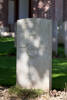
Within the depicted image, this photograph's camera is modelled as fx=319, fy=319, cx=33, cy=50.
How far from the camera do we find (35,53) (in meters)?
6.19

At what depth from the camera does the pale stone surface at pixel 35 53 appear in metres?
6.14

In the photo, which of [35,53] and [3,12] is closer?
[35,53]

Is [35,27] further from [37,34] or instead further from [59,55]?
[59,55]

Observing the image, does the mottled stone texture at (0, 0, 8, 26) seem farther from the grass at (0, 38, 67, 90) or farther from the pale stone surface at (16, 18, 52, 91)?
the pale stone surface at (16, 18, 52, 91)

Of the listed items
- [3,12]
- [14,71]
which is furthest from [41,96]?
[3,12]

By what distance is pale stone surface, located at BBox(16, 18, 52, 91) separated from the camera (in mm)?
6136

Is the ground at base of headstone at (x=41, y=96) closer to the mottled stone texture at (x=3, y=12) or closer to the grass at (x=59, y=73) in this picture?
the grass at (x=59, y=73)

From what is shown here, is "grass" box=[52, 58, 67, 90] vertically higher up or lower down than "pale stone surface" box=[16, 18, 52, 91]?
lower down

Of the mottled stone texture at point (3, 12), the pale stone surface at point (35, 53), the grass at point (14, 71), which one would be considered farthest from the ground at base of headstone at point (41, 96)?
the mottled stone texture at point (3, 12)

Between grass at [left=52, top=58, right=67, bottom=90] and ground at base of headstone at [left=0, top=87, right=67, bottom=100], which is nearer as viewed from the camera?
ground at base of headstone at [left=0, top=87, right=67, bottom=100]

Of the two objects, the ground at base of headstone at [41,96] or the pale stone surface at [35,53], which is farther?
the pale stone surface at [35,53]

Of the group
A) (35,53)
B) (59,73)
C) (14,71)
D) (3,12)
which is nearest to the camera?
(35,53)

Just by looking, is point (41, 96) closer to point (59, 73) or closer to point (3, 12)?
point (59, 73)

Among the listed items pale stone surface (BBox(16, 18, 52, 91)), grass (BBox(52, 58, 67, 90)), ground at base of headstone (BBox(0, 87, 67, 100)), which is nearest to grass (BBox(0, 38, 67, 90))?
grass (BBox(52, 58, 67, 90))
